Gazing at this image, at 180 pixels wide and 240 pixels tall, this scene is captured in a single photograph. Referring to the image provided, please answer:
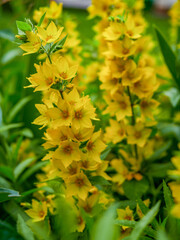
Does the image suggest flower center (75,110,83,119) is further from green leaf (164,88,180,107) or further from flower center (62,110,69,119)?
green leaf (164,88,180,107)

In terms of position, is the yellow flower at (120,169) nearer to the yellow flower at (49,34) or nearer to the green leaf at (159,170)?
the green leaf at (159,170)

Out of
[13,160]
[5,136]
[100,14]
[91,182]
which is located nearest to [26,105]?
[5,136]

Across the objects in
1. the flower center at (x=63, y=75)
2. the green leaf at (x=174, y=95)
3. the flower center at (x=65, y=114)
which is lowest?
the green leaf at (x=174, y=95)

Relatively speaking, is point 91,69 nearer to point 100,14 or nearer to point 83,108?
point 100,14

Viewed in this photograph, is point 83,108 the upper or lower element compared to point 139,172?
upper

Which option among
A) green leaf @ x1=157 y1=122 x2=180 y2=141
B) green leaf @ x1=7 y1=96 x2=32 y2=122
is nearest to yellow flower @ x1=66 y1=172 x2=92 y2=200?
green leaf @ x1=157 y1=122 x2=180 y2=141

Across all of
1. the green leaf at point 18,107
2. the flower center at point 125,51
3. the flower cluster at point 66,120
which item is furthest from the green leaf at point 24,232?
the green leaf at point 18,107

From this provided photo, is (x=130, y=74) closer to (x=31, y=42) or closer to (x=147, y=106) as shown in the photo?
(x=147, y=106)
